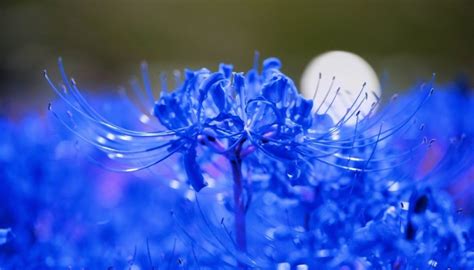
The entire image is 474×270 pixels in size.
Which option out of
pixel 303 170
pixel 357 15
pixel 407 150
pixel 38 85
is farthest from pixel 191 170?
pixel 357 15

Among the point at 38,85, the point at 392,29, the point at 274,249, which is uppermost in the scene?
the point at 392,29

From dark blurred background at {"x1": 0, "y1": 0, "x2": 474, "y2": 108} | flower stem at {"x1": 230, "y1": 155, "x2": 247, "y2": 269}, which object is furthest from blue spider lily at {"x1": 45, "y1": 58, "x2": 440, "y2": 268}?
dark blurred background at {"x1": 0, "y1": 0, "x2": 474, "y2": 108}

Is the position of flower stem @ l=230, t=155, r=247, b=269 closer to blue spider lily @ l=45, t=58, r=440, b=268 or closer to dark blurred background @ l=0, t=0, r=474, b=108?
blue spider lily @ l=45, t=58, r=440, b=268

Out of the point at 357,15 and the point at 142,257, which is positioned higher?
the point at 357,15

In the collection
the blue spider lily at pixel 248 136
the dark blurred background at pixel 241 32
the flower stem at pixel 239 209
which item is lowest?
the flower stem at pixel 239 209

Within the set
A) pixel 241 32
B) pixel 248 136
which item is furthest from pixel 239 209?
pixel 241 32

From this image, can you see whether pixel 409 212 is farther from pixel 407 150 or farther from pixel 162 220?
pixel 162 220

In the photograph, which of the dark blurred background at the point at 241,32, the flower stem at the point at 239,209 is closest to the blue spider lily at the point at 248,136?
the flower stem at the point at 239,209

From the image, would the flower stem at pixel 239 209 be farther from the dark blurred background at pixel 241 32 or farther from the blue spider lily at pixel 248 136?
the dark blurred background at pixel 241 32
